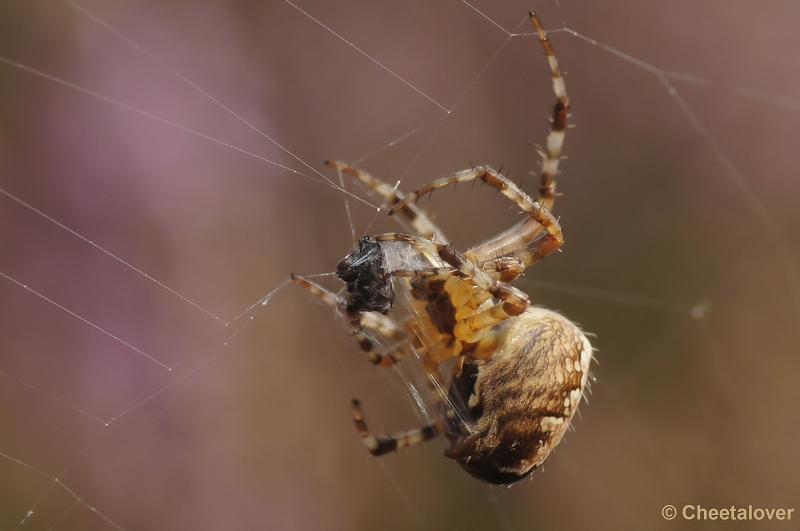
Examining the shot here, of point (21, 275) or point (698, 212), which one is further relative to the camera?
point (698, 212)

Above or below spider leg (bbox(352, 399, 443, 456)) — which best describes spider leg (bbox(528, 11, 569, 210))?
above

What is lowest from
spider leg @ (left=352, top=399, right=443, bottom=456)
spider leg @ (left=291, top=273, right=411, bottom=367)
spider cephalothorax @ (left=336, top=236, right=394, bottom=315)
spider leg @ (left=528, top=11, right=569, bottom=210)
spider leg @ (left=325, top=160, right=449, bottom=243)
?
spider leg @ (left=352, top=399, right=443, bottom=456)

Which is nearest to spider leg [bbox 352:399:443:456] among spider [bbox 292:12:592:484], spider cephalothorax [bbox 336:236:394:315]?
spider [bbox 292:12:592:484]

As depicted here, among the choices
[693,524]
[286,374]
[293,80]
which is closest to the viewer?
[293,80]

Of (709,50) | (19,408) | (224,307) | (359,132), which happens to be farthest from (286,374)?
(709,50)

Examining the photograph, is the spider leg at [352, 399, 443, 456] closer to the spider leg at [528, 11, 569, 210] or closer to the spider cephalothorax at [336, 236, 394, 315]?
A: the spider cephalothorax at [336, 236, 394, 315]

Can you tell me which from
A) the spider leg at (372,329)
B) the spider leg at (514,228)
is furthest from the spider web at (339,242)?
the spider leg at (514,228)

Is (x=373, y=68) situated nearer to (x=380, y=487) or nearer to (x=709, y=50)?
(x=709, y=50)
